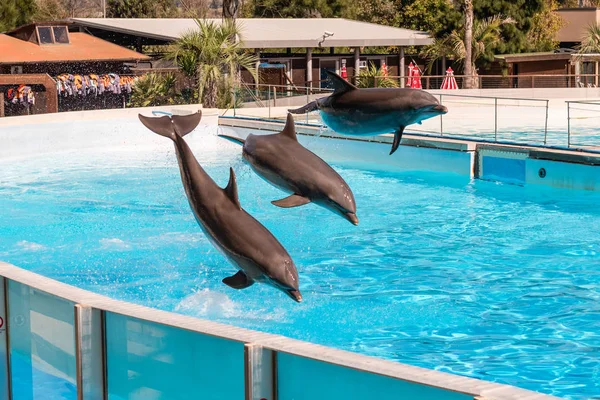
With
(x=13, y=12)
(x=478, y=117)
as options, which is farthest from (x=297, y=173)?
(x=13, y=12)

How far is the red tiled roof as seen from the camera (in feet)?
87.0

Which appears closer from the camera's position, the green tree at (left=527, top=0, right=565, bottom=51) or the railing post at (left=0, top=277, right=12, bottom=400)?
the railing post at (left=0, top=277, right=12, bottom=400)

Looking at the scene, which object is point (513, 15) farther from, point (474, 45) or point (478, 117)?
point (478, 117)

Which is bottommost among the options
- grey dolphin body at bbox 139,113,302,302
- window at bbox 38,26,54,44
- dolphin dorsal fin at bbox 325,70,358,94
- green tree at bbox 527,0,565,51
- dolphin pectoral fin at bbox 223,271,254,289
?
dolphin pectoral fin at bbox 223,271,254,289

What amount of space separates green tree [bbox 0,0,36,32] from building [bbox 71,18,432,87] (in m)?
6.75

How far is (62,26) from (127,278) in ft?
68.2

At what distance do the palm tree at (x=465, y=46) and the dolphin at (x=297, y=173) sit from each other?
32.8 meters

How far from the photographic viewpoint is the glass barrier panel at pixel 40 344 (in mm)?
4730

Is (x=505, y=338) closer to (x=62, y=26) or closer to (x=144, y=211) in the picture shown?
(x=144, y=211)

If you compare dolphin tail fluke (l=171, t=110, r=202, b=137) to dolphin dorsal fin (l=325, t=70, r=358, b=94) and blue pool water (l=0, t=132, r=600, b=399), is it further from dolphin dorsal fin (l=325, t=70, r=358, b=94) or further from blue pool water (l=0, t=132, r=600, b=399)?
blue pool water (l=0, t=132, r=600, b=399)

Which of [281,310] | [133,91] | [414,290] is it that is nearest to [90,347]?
[281,310]

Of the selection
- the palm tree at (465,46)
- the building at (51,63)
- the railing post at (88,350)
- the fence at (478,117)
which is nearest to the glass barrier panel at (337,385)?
the railing post at (88,350)

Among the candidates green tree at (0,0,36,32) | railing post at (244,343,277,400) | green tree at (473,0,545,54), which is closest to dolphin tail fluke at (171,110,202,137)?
railing post at (244,343,277,400)

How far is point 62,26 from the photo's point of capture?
95.5ft
